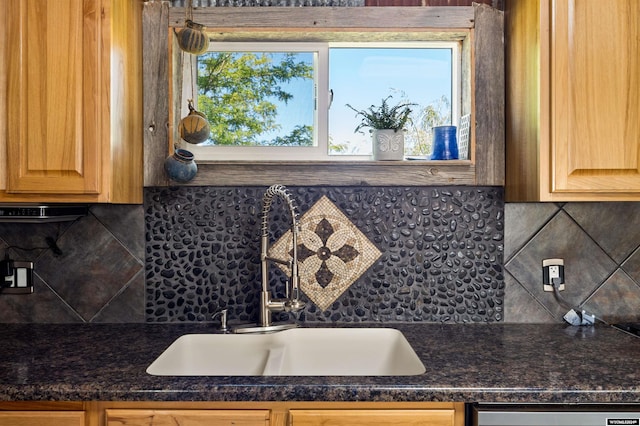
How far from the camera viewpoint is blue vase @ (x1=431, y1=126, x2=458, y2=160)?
1.91 m

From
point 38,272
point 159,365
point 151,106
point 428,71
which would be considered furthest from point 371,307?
point 38,272

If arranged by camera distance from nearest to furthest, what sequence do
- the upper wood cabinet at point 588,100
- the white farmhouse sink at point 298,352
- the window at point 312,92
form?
the upper wood cabinet at point 588,100, the white farmhouse sink at point 298,352, the window at point 312,92

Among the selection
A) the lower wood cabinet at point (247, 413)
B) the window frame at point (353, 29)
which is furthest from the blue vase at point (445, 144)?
the lower wood cabinet at point (247, 413)

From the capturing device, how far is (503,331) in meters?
1.75

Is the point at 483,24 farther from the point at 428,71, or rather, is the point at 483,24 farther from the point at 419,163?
the point at 419,163

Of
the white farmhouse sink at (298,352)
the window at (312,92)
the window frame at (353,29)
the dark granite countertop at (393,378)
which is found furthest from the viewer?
the window at (312,92)

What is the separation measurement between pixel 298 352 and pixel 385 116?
962mm

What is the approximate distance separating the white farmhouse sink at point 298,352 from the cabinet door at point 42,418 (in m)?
0.40

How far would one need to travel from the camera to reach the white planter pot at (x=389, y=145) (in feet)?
6.17

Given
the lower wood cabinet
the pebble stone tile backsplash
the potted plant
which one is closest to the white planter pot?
the potted plant

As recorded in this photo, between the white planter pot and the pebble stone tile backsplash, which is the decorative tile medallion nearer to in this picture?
the pebble stone tile backsplash

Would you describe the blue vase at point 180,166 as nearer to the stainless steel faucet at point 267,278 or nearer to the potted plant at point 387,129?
the stainless steel faucet at point 267,278

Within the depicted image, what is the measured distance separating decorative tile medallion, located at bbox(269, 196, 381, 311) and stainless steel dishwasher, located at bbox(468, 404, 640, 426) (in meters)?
0.77

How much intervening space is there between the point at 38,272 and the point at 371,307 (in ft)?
4.28
